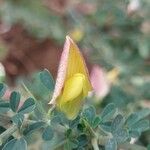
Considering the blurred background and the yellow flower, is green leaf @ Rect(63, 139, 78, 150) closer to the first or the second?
the yellow flower

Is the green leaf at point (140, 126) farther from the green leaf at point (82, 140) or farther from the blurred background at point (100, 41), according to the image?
the blurred background at point (100, 41)

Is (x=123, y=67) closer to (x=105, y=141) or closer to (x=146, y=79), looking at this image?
(x=146, y=79)

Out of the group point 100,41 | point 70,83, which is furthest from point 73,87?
point 100,41

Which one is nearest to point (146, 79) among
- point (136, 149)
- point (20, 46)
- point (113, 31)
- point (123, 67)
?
point (123, 67)

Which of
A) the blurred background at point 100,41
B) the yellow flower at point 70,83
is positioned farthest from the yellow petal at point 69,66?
the blurred background at point 100,41

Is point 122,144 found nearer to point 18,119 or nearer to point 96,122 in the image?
point 96,122

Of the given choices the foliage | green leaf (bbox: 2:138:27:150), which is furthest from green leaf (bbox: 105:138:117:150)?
green leaf (bbox: 2:138:27:150)
